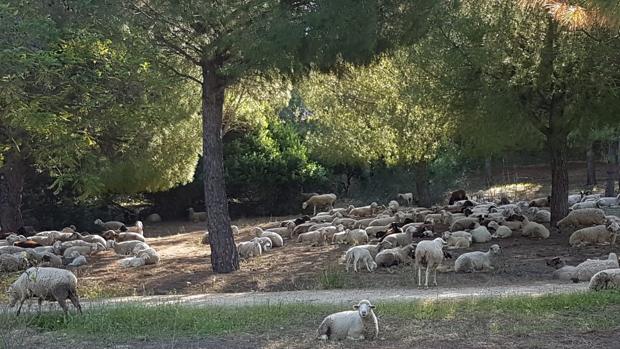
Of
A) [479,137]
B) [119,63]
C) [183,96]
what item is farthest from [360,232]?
[119,63]

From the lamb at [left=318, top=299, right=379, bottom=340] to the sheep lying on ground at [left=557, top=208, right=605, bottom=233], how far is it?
1252 centimetres

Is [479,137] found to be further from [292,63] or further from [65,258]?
[65,258]

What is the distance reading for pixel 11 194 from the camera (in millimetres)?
23734

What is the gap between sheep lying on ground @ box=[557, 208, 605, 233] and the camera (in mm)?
18938

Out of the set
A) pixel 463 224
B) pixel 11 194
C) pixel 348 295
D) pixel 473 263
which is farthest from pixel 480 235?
pixel 11 194

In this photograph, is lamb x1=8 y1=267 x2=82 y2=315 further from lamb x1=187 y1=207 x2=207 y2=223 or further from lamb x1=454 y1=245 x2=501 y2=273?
lamb x1=187 y1=207 x2=207 y2=223

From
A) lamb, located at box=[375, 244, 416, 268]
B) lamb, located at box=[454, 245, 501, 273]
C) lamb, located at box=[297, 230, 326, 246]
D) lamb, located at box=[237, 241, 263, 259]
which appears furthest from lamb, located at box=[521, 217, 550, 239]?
lamb, located at box=[237, 241, 263, 259]

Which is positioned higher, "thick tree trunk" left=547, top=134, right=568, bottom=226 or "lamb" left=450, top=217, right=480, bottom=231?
"thick tree trunk" left=547, top=134, right=568, bottom=226

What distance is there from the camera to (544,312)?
9000 mm

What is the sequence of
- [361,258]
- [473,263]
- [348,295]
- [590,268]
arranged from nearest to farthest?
[348,295] → [590,268] → [473,263] → [361,258]

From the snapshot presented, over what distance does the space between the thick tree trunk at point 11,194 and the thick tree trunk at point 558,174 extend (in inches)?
616

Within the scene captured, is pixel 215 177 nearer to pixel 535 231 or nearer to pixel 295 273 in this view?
pixel 295 273

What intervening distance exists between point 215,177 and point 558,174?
933 centimetres

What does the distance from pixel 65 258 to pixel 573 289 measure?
13014 millimetres
